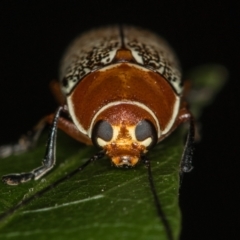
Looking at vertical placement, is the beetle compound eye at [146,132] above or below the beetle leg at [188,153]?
above

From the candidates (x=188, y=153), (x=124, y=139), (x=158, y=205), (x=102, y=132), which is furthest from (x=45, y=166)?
(x=158, y=205)

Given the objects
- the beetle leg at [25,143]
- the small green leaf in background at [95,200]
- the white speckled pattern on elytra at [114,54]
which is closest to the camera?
the small green leaf in background at [95,200]

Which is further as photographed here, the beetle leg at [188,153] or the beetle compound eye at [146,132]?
the beetle leg at [188,153]

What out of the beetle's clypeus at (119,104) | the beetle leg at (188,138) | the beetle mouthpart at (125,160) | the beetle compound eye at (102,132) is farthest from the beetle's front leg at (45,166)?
the beetle leg at (188,138)

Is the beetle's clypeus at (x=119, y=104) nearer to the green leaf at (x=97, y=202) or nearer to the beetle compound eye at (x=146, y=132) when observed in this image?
the beetle compound eye at (x=146, y=132)

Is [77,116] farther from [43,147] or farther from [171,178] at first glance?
[171,178]

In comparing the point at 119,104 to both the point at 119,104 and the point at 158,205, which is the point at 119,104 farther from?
the point at 158,205

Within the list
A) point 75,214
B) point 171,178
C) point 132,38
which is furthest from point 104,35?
point 75,214
